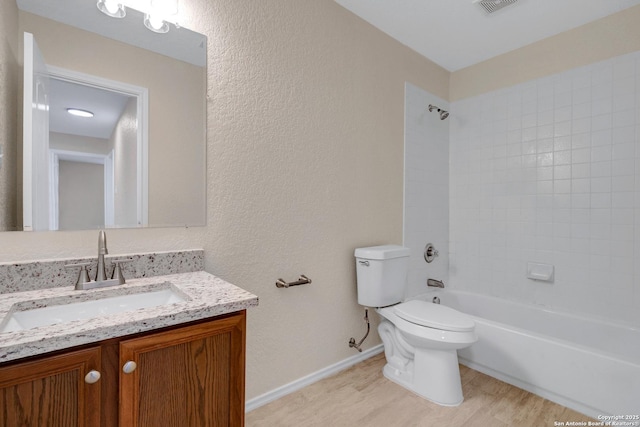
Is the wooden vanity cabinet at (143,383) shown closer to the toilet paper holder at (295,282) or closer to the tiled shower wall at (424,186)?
the toilet paper holder at (295,282)

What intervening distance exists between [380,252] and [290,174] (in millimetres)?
759

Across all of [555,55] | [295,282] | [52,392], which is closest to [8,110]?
[52,392]

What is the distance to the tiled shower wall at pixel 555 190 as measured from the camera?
2.06m

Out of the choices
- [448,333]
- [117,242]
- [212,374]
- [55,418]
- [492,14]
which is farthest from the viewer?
[492,14]

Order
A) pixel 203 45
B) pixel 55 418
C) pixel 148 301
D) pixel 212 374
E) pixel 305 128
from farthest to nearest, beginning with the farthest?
1. pixel 305 128
2. pixel 203 45
3. pixel 148 301
4. pixel 212 374
5. pixel 55 418

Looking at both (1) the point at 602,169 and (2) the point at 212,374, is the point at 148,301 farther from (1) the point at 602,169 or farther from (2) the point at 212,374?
(1) the point at 602,169

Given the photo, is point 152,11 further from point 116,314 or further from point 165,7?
point 116,314

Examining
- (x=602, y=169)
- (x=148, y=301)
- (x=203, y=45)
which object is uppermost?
(x=203, y=45)

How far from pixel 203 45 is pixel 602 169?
2621mm

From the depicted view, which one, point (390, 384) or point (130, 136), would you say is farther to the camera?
point (390, 384)

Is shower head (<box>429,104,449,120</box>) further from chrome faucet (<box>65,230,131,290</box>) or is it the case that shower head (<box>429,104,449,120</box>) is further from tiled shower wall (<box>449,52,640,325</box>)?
chrome faucet (<box>65,230,131,290</box>)

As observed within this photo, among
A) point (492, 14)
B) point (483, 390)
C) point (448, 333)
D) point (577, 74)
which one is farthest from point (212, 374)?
point (577, 74)

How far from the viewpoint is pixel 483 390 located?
188cm

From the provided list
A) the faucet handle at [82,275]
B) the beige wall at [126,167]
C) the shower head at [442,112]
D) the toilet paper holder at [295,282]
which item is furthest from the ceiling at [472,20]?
the faucet handle at [82,275]
